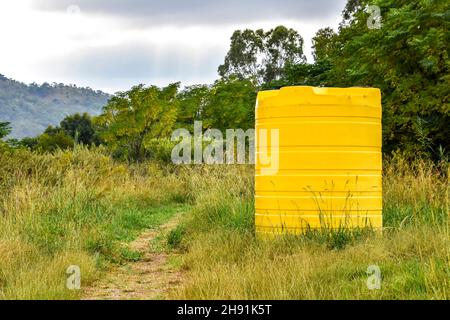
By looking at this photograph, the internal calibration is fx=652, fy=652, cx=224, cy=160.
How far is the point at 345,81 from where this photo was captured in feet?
59.7

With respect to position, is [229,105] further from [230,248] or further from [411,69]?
[230,248]

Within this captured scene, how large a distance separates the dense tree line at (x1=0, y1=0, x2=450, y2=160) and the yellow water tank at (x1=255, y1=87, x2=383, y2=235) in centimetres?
100

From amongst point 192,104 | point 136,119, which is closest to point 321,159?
point 136,119

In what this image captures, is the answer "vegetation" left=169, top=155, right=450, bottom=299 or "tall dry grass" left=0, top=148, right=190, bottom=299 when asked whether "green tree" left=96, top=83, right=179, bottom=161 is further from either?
"vegetation" left=169, top=155, right=450, bottom=299

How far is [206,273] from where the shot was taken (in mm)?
5590

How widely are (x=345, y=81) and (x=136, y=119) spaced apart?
43.3 feet

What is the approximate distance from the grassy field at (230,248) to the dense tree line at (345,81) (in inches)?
58.3

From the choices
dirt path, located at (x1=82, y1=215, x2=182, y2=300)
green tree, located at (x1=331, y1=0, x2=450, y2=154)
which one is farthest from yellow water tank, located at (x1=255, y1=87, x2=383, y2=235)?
green tree, located at (x1=331, y1=0, x2=450, y2=154)

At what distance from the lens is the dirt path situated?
588 cm

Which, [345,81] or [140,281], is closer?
[140,281]
